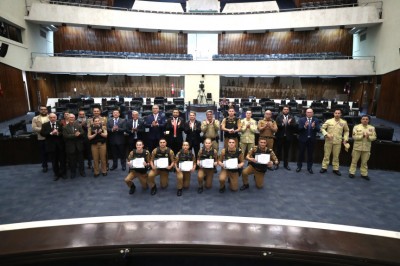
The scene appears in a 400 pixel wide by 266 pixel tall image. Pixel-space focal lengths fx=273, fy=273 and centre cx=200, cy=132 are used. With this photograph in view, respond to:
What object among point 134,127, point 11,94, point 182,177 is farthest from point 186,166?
point 11,94

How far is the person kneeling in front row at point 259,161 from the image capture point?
6.43m

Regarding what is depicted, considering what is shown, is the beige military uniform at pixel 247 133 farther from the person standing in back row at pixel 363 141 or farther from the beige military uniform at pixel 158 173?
the person standing in back row at pixel 363 141

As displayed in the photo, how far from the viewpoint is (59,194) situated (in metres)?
6.32

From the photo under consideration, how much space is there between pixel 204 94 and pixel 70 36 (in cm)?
1243

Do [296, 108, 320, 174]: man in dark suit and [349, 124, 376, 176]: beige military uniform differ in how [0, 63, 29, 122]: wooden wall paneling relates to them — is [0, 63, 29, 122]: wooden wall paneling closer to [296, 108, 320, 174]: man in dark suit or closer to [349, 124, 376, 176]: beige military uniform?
[296, 108, 320, 174]: man in dark suit

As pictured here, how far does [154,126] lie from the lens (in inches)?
314

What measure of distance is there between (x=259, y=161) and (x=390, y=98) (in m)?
14.0

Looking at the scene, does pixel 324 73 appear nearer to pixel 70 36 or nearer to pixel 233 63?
pixel 233 63

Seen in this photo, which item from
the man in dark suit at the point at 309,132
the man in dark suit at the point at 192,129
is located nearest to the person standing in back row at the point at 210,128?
the man in dark suit at the point at 192,129

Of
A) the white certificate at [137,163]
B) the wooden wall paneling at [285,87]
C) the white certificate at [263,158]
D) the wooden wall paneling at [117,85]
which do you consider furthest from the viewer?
the wooden wall paneling at [117,85]

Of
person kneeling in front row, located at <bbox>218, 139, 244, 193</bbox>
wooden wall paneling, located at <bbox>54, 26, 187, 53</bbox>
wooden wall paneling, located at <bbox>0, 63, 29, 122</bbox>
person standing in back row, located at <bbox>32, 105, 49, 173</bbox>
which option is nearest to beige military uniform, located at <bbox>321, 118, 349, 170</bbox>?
person kneeling in front row, located at <bbox>218, 139, 244, 193</bbox>

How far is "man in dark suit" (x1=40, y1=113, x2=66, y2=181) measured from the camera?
7141 mm

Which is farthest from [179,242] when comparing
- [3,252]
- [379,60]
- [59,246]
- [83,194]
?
[379,60]

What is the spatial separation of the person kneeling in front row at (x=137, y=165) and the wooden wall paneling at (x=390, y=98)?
49.5 feet
